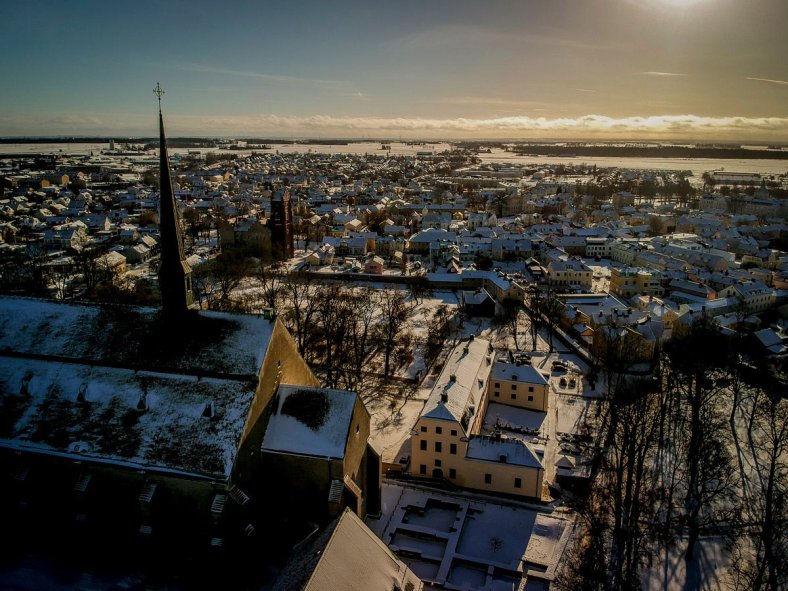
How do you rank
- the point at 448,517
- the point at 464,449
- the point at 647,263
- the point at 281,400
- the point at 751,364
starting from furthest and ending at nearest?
the point at 647,263, the point at 751,364, the point at 464,449, the point at 448,517, the point at 281,400

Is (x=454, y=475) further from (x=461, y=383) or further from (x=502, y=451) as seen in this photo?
(x=461, y=383)

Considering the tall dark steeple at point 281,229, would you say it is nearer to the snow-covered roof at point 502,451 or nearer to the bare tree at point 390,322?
the bare tree at point 390,322

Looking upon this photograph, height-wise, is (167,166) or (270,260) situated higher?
(167,166)

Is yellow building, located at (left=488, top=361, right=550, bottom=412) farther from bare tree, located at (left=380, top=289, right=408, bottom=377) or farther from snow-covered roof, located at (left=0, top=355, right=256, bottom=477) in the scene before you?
snow-covered roof, located at (left=0, top=355, right=256, bottom=477)

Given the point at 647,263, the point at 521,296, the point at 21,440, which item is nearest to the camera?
the point at 21,440

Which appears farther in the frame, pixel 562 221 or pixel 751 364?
pixel 562 221

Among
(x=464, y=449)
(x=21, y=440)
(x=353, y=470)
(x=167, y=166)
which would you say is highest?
(x=167, y=166)

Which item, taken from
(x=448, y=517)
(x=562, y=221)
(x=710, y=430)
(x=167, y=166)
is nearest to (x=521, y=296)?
(x=710, y=430)

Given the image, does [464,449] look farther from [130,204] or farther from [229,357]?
[130,204]
